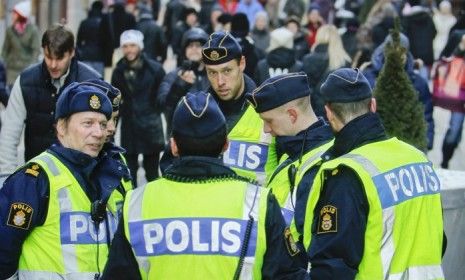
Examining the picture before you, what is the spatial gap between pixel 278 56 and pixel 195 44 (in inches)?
44.6

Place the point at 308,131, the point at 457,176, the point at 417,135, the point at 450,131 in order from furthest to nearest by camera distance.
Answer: the point at 450,131, the point at 417,135, the point at 457,176, the point at 308,131

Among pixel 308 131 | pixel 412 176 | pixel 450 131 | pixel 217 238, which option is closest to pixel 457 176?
pixel 308 131

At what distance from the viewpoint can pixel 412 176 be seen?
6.32 m

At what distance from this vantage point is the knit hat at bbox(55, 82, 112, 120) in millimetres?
6566

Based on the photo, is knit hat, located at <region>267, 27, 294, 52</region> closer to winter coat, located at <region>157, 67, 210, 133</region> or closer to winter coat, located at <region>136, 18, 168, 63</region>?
winter coat, located at <region>157, 67, 210, 133</region>

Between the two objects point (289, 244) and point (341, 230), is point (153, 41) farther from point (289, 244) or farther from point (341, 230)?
point (289, 244)

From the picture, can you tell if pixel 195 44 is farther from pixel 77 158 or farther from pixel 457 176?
pixel 77 158

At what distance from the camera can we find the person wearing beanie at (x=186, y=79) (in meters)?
12.1

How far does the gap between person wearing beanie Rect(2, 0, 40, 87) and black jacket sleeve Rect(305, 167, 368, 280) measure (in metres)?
13.9

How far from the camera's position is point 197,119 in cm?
550

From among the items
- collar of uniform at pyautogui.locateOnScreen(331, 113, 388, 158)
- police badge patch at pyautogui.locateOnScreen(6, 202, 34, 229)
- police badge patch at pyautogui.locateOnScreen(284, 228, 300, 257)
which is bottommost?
police badge patch at pyautogui.locateOnScreen(6, 202, 34, 229)

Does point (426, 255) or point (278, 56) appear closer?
point (426, 255)

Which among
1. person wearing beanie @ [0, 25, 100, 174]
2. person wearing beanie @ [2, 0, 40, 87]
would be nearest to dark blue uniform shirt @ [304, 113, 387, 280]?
person wearing beanie @ [0, 25, 100, 174]

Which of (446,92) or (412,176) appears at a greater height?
(412,176)
